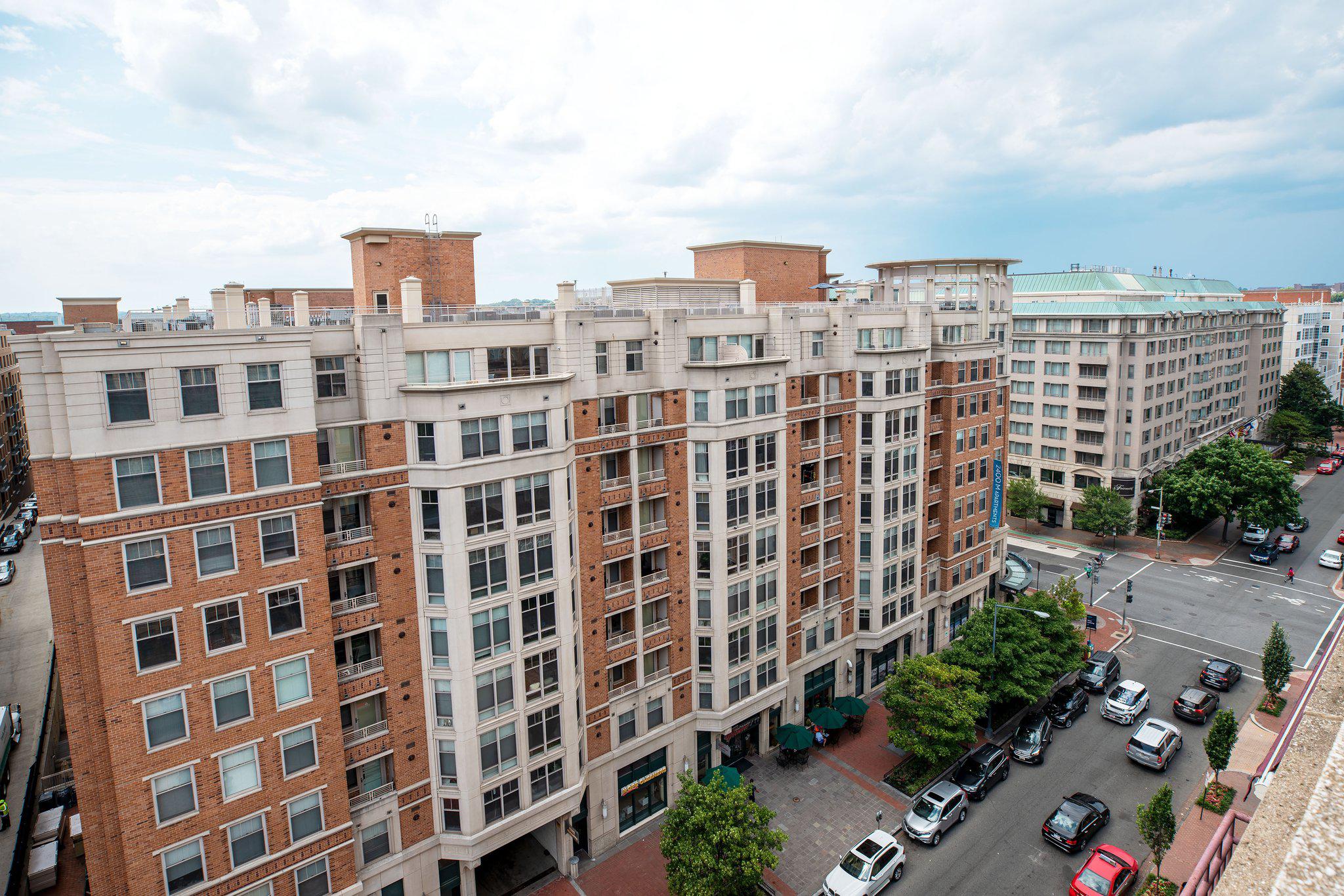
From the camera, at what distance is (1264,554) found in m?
75.4

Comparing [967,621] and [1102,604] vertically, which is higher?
[967,621]

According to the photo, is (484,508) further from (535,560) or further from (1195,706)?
(1195,706)

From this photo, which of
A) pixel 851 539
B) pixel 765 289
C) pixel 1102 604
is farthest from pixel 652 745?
pixel 1102 604

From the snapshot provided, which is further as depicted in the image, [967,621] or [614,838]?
[967,621]

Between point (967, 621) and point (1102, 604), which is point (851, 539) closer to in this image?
point (967, 621)

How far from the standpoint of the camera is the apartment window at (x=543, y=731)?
34344 millimetres

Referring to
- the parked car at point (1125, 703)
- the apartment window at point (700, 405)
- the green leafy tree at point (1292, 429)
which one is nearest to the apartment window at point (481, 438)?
the apartment window at point (700, 405)

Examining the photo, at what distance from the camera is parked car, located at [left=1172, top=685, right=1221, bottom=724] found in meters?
49.0

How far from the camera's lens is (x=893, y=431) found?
164ft

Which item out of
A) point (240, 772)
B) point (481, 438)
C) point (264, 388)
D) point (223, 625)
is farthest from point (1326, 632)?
point (264, 388)

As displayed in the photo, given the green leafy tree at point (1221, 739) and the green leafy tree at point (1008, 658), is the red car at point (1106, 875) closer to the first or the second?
the green leafy tree at point (1221, 739)

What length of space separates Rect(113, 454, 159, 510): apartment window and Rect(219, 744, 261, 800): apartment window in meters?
9.61

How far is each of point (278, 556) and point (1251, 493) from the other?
8694 cm

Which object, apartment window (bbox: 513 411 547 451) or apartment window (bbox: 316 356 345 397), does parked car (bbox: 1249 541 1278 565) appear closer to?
apartment window (bbox: 513 411 547 451)
